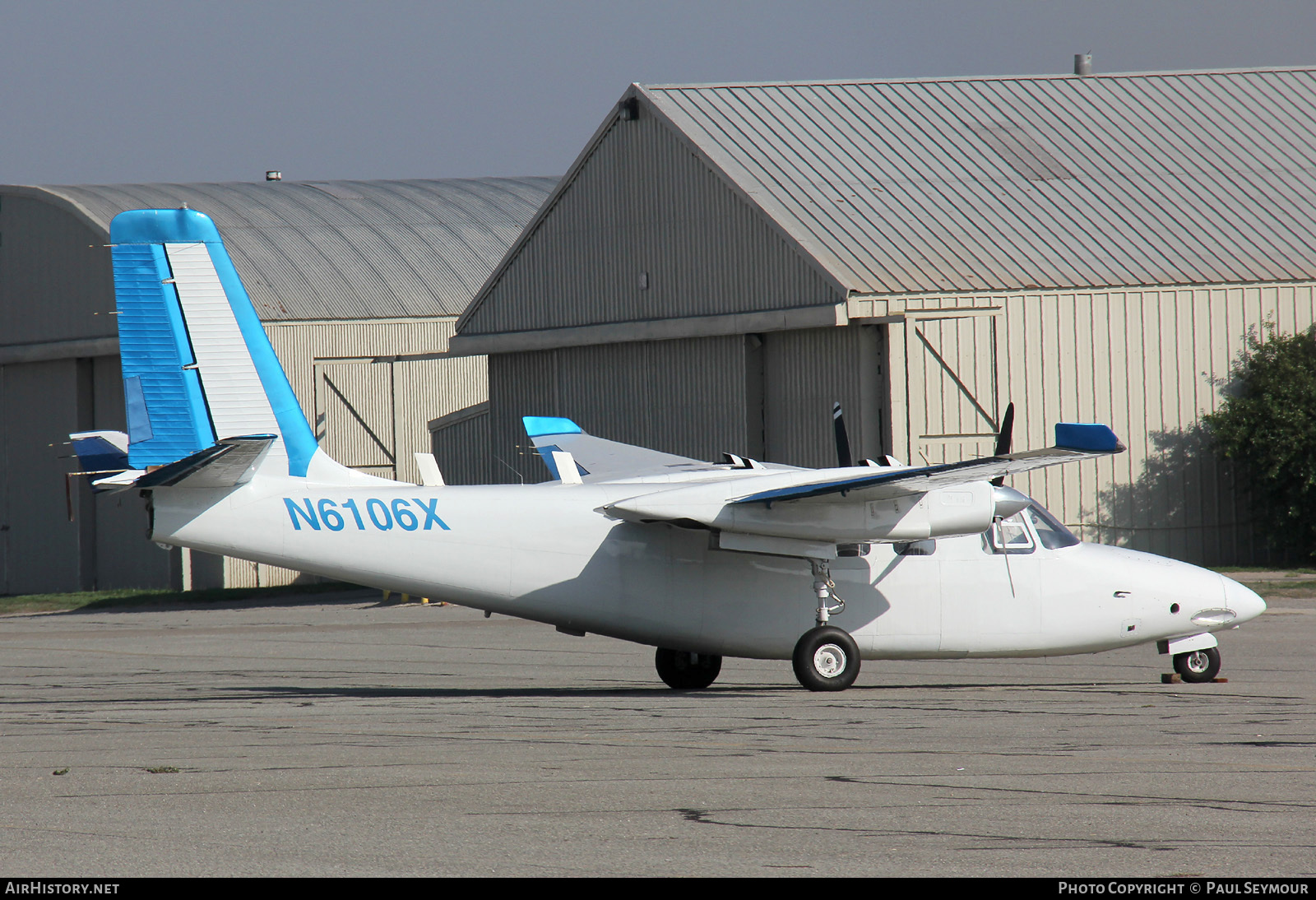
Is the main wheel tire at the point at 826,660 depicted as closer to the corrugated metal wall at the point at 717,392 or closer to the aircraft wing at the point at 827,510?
the aircraft wing at the point at 827,510

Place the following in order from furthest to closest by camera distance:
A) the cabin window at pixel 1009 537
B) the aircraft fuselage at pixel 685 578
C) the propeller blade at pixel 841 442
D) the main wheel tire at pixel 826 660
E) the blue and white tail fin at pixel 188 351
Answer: the propeller blade at pixel 841 442, the cabin window at pixel 1009 537, the main wheel tire at pixel 826 660, the aircraft fuselage at pixel 685 578, the blue and white tail fin at pixel 188 351

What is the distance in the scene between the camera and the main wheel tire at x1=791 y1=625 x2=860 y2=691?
16.2 meters

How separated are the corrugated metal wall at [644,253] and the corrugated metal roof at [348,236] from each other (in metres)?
5.10

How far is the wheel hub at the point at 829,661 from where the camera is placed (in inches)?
640

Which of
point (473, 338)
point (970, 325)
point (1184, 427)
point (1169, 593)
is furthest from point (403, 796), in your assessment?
point (473, 338)

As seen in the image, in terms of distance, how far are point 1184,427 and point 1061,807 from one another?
25.9 meters

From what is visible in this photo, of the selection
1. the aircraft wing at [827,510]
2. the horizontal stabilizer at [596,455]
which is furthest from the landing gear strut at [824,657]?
the horizontal stabilizer at [596,455]

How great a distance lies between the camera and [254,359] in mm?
16078

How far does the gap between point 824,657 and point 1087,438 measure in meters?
3.85

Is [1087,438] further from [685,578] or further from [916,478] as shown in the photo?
[685,578]

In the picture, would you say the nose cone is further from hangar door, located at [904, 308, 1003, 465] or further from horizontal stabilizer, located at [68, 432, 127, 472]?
horizontal stabilizer, located at [68, 432, 127, 472]

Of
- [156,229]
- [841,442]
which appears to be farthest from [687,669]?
[156,229]

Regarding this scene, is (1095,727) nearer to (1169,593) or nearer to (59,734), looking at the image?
(1169,593)

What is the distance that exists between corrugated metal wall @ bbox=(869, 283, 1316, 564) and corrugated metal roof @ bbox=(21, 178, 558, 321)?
1932 centimetres
